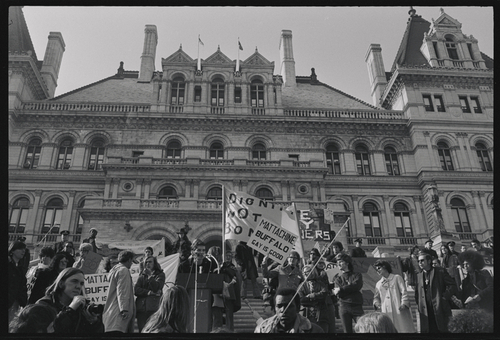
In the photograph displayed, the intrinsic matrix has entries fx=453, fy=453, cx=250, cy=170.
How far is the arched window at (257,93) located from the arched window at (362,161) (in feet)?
25.2

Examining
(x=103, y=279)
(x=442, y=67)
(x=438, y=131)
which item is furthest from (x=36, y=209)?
(x=442, y=67)

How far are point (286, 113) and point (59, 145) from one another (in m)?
15.6

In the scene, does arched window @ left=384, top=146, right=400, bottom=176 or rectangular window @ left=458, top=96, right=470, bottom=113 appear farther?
rectangular window @ left=458, top=96, right=470, bottom=113

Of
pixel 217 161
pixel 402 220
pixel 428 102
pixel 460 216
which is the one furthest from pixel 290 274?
pixel 428 102

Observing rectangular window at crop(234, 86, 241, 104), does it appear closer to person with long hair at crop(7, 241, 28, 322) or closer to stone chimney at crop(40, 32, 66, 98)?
stone chimney at crop(40, 32, 66, 98)

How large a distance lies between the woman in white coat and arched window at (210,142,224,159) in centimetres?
2202

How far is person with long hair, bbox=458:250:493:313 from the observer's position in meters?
7.81

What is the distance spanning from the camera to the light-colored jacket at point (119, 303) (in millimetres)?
7145

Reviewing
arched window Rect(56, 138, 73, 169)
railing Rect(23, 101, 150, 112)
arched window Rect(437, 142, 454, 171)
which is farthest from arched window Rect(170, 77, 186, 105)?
arched window Rect(437, 142, 454, 171)

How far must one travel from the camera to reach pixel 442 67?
3359 centimetres

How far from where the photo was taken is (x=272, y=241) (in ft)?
33.9

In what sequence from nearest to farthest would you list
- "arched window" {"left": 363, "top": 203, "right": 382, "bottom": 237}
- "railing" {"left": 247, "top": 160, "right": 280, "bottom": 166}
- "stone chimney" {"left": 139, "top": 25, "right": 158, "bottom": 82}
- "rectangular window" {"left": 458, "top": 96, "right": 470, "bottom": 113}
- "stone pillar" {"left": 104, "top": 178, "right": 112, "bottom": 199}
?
"stone pillar" {"left": 104, "top": 178, "right": 112, "bottom": 199} → "railing" {"left": 247, "top": 160, "right": 280, "bottom": 166} → "arched window" {"left": 363, "top": 203, "right": 382, "bottom": 237} → "rectangular window" {"left": 458, "top": 96, "right": 470, "bottom": 113} → "stone chimney" {"left": 139, "top": 25, "right": 158, "bottom": 82}

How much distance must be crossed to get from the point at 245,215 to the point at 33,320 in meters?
7.47

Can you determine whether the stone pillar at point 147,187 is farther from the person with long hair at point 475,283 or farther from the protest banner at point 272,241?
the person with long hair at point 475,283
